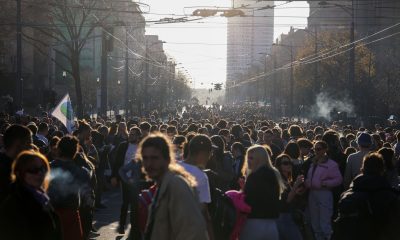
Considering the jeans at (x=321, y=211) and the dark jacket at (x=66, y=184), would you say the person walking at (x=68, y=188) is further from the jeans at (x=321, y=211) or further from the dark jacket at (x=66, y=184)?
the jeans at (x=321, y=211)

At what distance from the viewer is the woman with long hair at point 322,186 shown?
12438 mm

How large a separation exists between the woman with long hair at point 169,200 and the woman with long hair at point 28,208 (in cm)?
76

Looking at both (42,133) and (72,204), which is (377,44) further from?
(72,204)

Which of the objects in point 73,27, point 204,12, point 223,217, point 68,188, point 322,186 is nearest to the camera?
point 223,217

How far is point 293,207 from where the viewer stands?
10.3 metres

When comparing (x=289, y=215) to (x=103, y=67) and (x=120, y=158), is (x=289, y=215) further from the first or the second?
(x=103, y=67)

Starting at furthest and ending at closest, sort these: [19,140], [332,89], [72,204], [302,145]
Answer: [332,89] → [302,145] → [72,204] → [19,140]

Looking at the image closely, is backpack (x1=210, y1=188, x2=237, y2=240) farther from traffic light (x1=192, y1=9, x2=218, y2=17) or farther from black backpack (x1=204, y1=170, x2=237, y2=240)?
traffic light (x1=192, y1=9, x2=218, y2=17)

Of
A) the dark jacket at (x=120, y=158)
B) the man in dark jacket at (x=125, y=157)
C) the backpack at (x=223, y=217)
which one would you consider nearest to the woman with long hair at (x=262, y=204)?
the backpack at (x=223, y=217)

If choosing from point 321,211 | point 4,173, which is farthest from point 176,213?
point 321,211

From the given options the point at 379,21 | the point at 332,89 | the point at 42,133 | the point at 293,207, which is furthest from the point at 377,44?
the point at 293,207

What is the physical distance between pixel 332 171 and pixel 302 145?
4.80ft

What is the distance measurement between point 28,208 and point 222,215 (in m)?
2.91

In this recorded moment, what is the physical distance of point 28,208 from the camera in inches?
256
